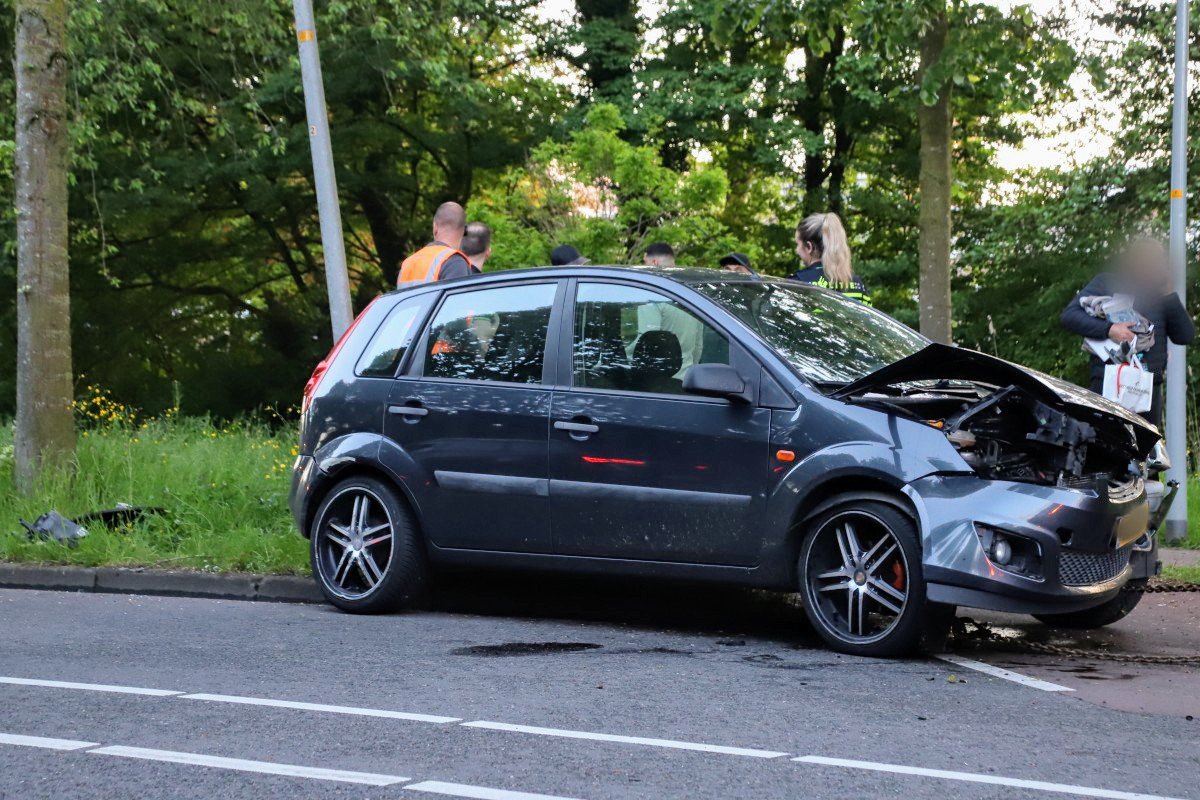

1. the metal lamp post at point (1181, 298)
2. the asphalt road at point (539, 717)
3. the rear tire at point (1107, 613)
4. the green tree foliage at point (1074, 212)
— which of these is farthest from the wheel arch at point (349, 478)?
the green tree foliage at point (1074, 212)

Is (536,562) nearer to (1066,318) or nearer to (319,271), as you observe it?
(1066,318)

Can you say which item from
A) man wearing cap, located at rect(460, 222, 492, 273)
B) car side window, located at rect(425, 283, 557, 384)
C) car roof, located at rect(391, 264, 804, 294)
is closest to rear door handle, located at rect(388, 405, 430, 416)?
car side window, located at rect(425, 283, 557, 384)

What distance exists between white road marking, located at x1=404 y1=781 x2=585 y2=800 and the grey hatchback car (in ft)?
8.37

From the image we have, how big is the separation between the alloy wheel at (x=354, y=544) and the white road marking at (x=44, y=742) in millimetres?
2927

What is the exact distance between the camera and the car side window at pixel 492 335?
303 inches

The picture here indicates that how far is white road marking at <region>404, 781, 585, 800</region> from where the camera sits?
4.26 metres

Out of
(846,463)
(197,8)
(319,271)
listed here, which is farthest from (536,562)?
(319,271)

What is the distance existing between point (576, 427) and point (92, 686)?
8.18ft

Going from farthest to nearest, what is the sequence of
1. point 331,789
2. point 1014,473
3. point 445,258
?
point 445,258, point 1014,473, point 331,789

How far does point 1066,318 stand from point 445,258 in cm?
412

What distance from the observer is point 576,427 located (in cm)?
731

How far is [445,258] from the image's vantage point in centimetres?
955

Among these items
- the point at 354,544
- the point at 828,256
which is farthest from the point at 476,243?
the point at 354,544

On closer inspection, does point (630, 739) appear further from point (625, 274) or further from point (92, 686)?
point (625, 274)
